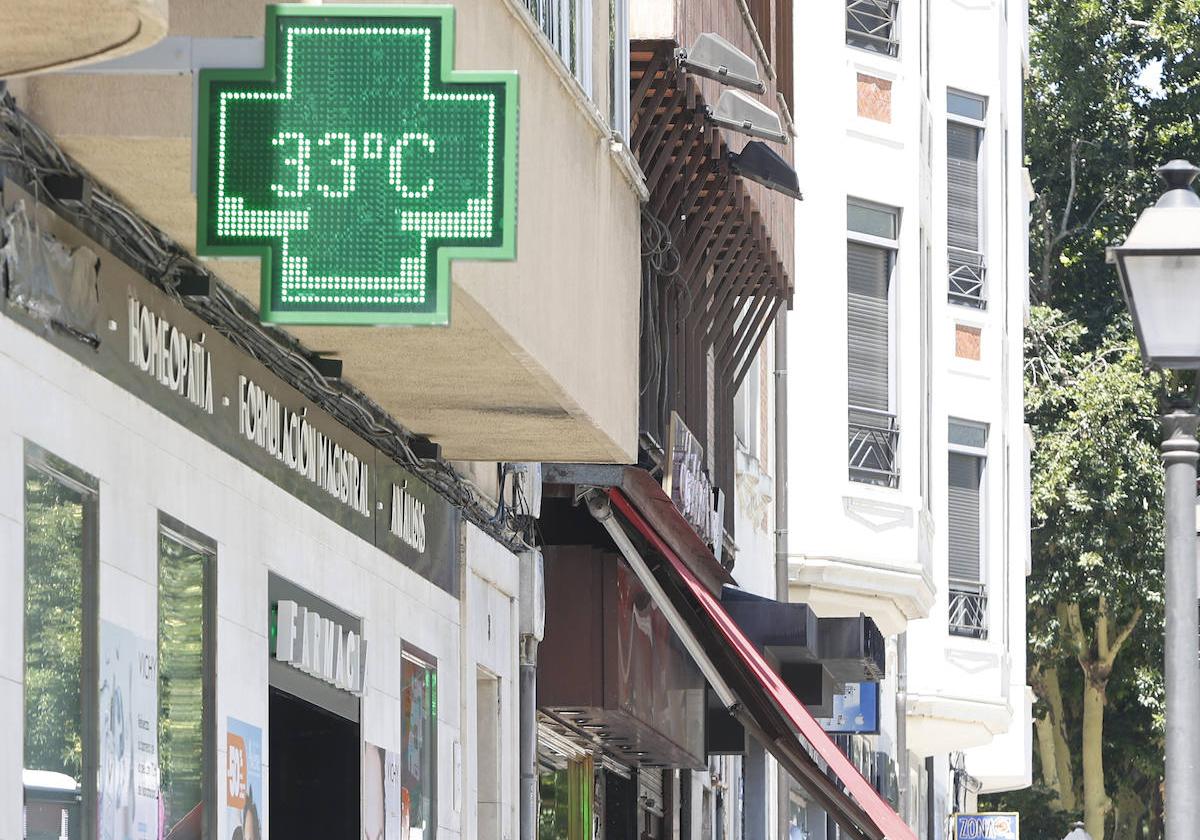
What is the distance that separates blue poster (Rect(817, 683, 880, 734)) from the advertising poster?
41.1 feet

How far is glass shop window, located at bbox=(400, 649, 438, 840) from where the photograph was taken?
11.8 meters

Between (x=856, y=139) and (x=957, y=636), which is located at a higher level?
(x=856, y=139)

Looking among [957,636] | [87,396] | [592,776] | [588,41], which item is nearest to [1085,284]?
[957,636]

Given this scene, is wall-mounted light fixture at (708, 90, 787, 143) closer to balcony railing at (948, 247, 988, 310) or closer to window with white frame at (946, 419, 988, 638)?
balcony railing at (948, 247, 988, 310)

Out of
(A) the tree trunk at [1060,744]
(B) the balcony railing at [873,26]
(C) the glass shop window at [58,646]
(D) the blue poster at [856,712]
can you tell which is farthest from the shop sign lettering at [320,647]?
(A) the tree trunk at [1060,744]

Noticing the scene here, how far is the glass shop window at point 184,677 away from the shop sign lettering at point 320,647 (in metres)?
0.95

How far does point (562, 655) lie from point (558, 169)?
5.77 metres

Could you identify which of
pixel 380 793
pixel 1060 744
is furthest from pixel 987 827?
pixel 380 793

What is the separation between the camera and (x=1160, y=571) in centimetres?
4094

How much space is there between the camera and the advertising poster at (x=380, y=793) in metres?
11.1

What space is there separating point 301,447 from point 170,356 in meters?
1.74

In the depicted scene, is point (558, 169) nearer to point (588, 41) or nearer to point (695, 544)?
point (588, 41)

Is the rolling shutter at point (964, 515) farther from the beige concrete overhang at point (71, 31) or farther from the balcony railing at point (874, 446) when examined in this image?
the beige concrete overhang at point (71, 31)

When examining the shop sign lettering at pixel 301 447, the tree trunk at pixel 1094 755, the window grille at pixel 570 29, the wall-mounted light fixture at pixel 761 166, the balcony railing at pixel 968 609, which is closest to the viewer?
the shop sign lettering at pixel 301 447
